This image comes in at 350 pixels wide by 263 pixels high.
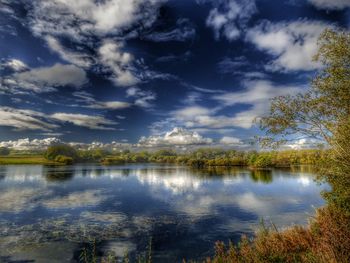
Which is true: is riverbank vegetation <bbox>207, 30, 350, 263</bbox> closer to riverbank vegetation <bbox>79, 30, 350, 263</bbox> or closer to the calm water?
riverbank vegetation <bbox>79, 30, 350, 263</bbox>

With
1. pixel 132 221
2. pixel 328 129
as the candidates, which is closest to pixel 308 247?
pixel 328 129

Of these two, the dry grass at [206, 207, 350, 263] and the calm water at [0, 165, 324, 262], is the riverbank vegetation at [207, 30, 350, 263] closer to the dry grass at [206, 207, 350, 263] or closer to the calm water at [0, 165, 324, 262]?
the dry grass at [206, 207, 350, 263]

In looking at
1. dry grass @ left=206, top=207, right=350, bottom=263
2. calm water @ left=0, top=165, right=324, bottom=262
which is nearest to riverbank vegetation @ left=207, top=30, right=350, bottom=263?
dry grass @ left=206, top=207, right=350, bottom=263

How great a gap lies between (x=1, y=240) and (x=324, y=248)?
2809 centimetres

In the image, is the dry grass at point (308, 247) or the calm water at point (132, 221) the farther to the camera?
the calm water at point (132, 221)

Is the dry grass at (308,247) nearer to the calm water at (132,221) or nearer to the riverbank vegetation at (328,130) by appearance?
the riverbank vegetation at (328,130)

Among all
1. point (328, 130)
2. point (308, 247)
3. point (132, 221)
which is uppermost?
point (328, 130)

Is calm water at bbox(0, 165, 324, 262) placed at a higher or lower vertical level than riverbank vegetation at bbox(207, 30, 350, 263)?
lower

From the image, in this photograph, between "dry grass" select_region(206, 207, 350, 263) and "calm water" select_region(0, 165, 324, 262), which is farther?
"calm water" select_region(0, 165, 324, 262)

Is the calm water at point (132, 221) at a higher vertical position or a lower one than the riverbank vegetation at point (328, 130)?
lower

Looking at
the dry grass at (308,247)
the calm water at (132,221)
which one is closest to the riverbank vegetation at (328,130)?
the dry grass at (308,247)

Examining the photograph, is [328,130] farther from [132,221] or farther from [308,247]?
[132,221]

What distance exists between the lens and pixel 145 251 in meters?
23.5

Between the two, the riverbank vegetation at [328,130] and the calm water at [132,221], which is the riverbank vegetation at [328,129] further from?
the calm water at [132,221]
